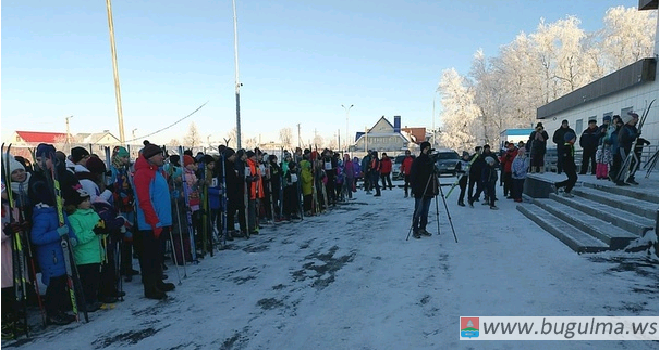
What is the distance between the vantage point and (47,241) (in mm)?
4348

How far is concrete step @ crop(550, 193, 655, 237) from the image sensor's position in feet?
21.1

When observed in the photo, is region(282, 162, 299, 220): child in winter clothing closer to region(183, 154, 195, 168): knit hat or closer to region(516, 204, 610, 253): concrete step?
region(183, 154, 195, 168): knit hat

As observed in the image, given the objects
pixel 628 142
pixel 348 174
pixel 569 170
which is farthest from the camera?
pixel 348 174

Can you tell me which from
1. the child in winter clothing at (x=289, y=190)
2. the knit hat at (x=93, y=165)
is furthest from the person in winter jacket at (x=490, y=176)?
the knit hat at (x=93, y=165)

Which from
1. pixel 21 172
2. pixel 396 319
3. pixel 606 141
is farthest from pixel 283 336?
pixel 606 141

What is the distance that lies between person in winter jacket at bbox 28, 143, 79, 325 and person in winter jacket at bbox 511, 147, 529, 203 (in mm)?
11825

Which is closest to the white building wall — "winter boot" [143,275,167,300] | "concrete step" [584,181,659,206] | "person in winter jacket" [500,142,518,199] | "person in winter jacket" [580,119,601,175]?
"person in winter jacket" [580,119,601,175]

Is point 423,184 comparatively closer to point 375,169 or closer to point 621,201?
point 621,201

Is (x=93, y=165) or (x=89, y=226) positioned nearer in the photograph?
(x=89, y=226)

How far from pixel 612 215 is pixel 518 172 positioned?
5.64 m

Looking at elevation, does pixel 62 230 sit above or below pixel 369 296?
above

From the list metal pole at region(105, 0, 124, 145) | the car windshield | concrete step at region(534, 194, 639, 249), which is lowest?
concrete step at region(534, 194, 639, 249)

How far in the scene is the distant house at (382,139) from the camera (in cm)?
8156

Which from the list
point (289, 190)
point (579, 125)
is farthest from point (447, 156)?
point (289, 190)
